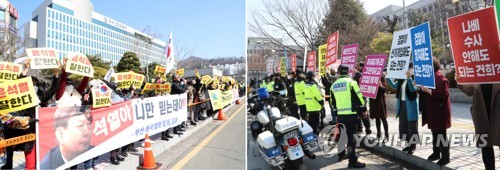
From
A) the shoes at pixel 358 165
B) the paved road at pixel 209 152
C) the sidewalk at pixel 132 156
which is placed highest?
the shoes at pixel 358 165

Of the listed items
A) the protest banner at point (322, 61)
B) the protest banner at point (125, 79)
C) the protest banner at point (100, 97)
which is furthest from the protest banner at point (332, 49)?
the protest banner at point (100, 97)

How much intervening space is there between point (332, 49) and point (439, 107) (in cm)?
546

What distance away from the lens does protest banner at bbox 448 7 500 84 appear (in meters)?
4.01

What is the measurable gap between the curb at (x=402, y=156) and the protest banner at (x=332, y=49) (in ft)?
11.2

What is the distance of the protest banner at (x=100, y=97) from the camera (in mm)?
5539

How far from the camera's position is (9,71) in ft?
14.7

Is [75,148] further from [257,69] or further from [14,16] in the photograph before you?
[14,16]

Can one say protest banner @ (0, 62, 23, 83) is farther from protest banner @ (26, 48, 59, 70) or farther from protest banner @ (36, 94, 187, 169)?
protest banner @ (36, 94, 187, 169)

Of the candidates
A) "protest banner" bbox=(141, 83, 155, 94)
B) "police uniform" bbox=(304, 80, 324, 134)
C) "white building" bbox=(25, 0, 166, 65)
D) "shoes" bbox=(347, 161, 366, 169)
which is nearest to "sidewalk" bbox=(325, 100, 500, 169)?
"shoes" bbox=(347, 161, 366, 169)

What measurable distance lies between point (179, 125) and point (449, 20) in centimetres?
721

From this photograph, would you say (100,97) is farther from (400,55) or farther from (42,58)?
(400,55)

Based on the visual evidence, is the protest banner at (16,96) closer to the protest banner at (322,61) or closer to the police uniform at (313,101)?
the police uniform at (313,101)

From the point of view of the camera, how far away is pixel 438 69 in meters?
5.71

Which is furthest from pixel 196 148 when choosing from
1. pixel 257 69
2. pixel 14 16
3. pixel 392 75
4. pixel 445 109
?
pixel 14 16
